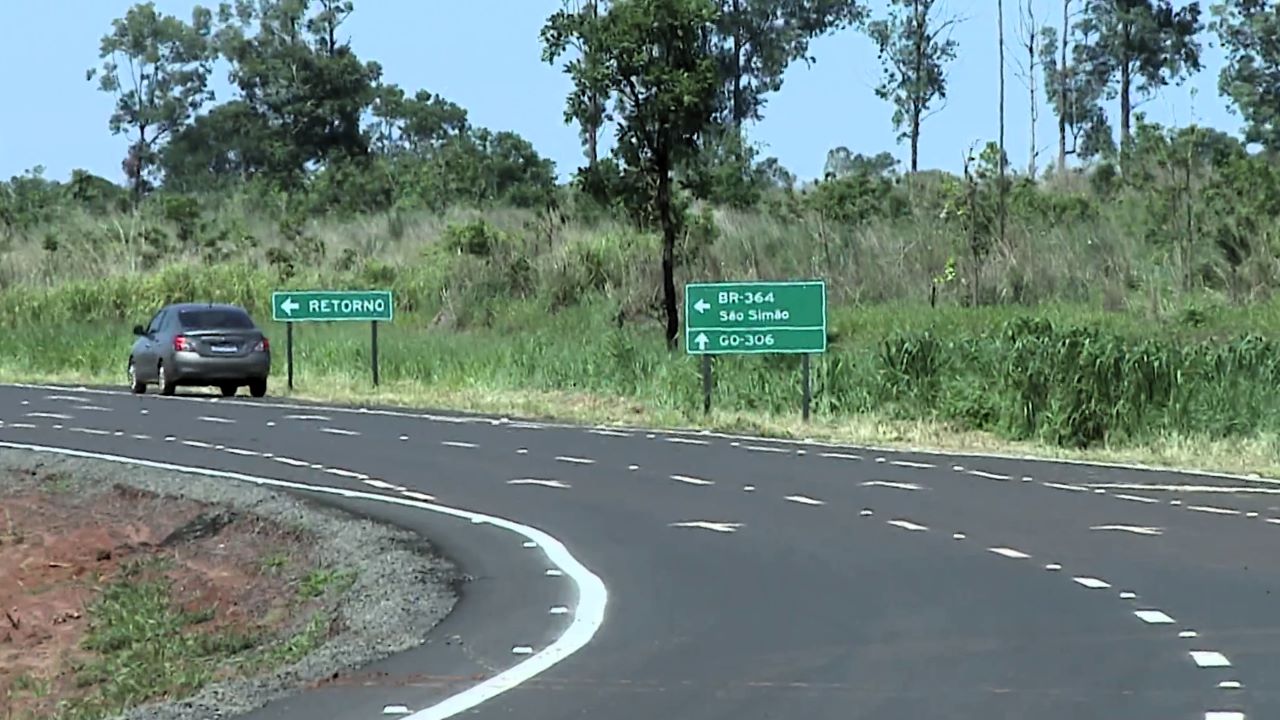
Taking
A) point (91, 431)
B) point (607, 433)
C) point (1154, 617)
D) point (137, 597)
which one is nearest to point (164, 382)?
point (91, 431)

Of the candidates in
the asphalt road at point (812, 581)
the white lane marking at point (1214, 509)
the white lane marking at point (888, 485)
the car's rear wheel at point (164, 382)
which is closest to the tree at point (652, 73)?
the car's rear wheel at point (164, 382)

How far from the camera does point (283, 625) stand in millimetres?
14164

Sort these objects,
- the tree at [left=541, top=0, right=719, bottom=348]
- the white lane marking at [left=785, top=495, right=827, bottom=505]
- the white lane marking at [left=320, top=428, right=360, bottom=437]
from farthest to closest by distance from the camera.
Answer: the tree at [left=541, top=0, right=719, bottom=348], the white lane marking at [left=320, top=428, right=360, bottom=437], the white lane marking at [left=785, top=495, right=827, bottom=505]

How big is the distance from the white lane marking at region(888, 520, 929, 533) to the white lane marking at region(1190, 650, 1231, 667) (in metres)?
5.76

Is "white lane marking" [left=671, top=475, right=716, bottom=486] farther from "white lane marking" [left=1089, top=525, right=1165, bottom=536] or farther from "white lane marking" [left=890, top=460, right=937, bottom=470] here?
"white lane marking" [left=1089, top=525, right=1165, bottom=536]

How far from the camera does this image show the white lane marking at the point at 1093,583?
45.1ft

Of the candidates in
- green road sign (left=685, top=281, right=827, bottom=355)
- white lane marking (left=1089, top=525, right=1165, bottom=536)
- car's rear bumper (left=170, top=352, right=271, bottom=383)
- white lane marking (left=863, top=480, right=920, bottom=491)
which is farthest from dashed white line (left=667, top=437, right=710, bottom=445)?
car's rear bumper (left=170, top=352, right=271, bottom=383)

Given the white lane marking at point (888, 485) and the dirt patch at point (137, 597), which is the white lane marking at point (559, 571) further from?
the white lane marking at point (888, 485)

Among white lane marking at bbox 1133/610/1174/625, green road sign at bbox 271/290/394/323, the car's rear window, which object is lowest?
white lane marking at bbox 1133/610/1174/625

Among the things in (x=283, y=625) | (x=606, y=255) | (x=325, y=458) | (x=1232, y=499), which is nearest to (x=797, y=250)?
(x=606, y=255)

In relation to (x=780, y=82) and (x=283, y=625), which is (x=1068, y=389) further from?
(x=780, y=82)

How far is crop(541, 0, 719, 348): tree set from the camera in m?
34.6

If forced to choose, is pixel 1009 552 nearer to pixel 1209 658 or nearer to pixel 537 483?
pixel 1209 658

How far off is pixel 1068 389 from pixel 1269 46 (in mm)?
45367
